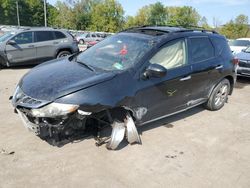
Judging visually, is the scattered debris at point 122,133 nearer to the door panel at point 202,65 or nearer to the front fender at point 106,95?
the front fender at point 106,95

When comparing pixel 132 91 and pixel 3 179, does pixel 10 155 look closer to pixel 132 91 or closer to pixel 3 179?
pixel 3 179

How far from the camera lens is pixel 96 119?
4.14 m

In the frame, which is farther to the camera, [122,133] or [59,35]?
[59,35]

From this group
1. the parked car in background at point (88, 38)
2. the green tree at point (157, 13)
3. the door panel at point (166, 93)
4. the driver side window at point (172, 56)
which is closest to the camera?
the door panel at point (166, 93)

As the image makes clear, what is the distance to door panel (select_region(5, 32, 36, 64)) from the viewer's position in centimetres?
991

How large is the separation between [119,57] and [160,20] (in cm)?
6451

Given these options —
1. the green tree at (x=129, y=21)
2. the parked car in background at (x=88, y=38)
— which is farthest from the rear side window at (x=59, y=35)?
the green tree at (x=129, y=21)

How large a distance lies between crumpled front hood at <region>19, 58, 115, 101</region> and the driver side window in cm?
92

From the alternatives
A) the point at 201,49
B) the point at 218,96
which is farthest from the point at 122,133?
the point at 218,96

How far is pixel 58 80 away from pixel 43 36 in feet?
24.7

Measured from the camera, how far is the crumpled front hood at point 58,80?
3.65m

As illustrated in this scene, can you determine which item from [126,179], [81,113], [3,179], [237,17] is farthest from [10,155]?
[237,17]

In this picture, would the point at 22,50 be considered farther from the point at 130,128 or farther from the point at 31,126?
the point at 130,128

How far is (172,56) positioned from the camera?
15.4 ft
